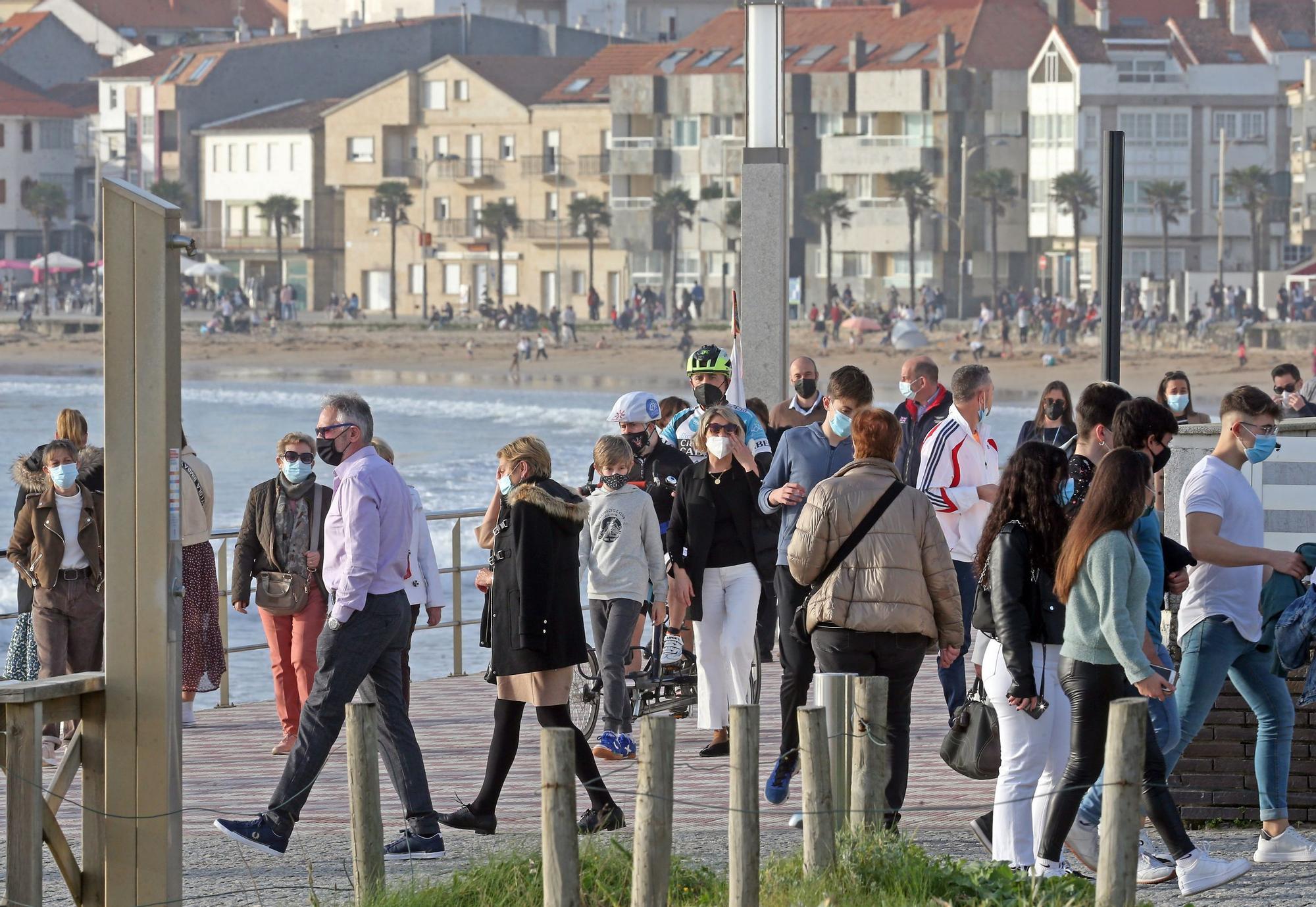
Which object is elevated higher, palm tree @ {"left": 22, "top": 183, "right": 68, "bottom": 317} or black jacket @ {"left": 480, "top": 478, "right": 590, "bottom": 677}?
palm tree @ {"left": 22, "top": 183, "right": 68, "bottom": 317}

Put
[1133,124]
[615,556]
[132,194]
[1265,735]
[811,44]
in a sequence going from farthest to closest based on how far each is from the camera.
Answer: [811,44]
[1133,124]
[615,556]
[1265,735]
[132,194]

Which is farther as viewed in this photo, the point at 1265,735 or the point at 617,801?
the point at 617,801

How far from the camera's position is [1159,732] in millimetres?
7332

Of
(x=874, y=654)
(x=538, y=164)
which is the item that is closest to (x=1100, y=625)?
(x=874, y=654)

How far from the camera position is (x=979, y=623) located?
710 cm

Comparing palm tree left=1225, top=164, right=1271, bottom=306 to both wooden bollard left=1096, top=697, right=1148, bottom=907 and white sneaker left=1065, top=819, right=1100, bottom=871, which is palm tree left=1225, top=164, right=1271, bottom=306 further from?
wooden bollard left=1096, top=697, right=1148, bottom=907

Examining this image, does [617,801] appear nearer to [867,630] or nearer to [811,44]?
[867,630]

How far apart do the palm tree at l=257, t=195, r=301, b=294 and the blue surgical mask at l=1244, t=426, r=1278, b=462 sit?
10076 cm

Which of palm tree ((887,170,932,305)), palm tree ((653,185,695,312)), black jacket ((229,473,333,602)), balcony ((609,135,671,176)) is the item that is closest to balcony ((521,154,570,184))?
balcony ((609,135,671,176))

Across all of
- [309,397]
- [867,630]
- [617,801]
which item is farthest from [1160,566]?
[309,397]

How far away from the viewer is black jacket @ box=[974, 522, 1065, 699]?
689cm

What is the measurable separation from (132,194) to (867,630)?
3.03m

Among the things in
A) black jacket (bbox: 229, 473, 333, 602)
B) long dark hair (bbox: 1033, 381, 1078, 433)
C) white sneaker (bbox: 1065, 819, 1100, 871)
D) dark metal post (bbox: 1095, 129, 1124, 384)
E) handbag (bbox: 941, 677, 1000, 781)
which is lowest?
white sneaker (bbox: 1065, 819, 1100, 871)

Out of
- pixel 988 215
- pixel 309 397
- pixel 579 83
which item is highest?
pixel 579 83
